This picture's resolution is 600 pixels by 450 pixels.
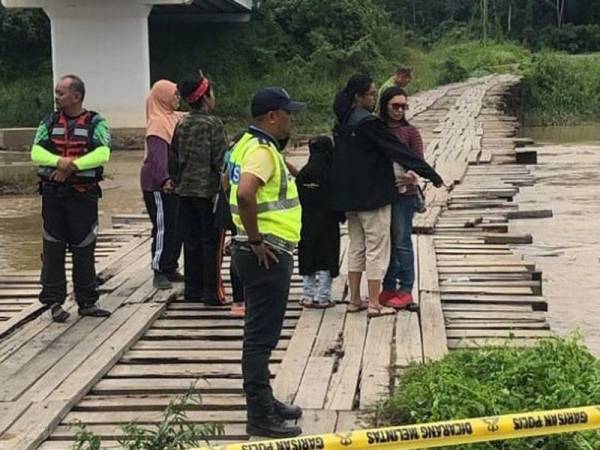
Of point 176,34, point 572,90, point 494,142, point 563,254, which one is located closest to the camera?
point 563,254

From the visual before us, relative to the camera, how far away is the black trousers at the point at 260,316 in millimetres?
4000

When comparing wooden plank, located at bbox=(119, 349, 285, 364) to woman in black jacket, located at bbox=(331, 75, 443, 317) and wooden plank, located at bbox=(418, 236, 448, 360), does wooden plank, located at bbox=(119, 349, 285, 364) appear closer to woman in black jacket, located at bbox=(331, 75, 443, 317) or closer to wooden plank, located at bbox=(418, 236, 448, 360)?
wooden plank, located at bbox=(418, 236, 448, 360)

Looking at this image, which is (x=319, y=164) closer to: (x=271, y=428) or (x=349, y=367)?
(x=349, y=367)

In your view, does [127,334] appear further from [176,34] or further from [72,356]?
[176,34]

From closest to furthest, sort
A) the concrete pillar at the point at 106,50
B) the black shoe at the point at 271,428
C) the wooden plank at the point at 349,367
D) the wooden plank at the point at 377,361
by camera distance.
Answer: the black shoe at the point at 271,428
the wooden plank at the point at 349,367
the wooden plank at the point at 377,361
the concrete pillar at the point at 106,50

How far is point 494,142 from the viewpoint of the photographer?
17.3 m

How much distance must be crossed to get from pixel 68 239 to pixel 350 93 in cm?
187

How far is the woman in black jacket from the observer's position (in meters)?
5.54

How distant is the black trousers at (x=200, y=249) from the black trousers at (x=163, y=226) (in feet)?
1.05

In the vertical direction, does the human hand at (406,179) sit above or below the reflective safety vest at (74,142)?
below

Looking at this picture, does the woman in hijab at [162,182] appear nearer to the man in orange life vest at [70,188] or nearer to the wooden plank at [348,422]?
the man in orange life vest at [70,188]

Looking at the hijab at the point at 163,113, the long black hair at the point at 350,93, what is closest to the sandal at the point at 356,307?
the long black hair at the point at 350,93

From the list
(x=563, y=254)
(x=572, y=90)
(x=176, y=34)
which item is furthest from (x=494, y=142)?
(x=176, y=34)

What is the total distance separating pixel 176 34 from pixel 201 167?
1297 inches
